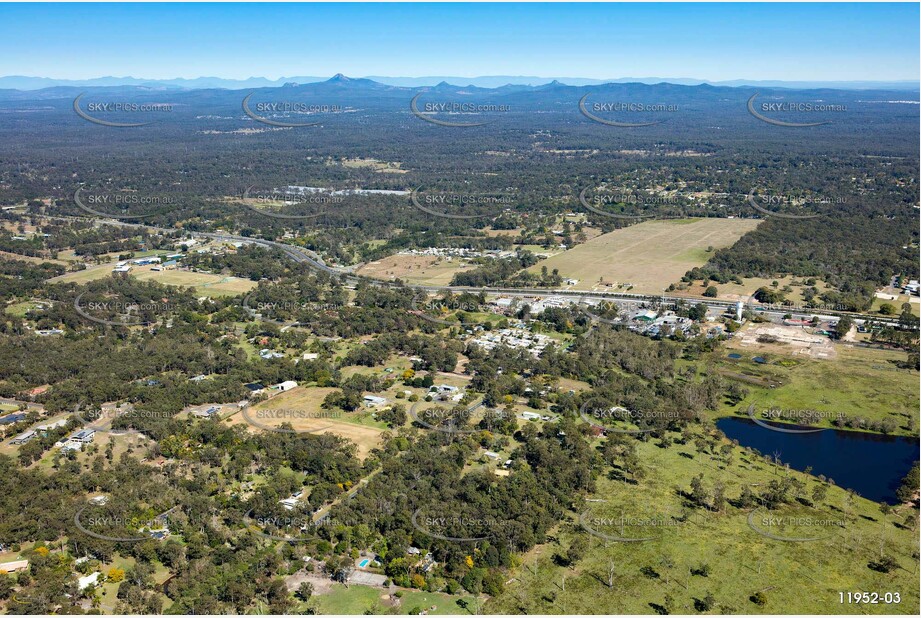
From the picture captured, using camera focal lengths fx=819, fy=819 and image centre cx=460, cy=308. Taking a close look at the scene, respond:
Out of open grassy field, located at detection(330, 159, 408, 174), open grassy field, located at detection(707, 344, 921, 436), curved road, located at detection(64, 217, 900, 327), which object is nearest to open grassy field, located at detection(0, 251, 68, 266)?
curved road, located at detection(64, 217, 900, 327)

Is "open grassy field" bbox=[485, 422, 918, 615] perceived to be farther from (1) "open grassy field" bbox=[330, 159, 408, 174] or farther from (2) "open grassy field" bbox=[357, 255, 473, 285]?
(1) "open grassy field" bbox=[330, 159, 408, 174]

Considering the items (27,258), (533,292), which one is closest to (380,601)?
(533,292)

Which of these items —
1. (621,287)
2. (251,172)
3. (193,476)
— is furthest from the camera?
(251,172)

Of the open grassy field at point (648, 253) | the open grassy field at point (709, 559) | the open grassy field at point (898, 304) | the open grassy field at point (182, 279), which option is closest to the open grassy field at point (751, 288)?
the open grassy field at point (648, 253)

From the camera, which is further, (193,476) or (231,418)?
(231,418)

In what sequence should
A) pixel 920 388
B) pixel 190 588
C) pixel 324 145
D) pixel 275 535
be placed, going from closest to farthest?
pixel 190 588
pixel 275 535
pixel 920 388
pixel 324 145

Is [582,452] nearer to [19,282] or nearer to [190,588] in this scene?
[190,588]

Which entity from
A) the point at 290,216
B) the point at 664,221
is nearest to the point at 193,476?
the point at 290,216
